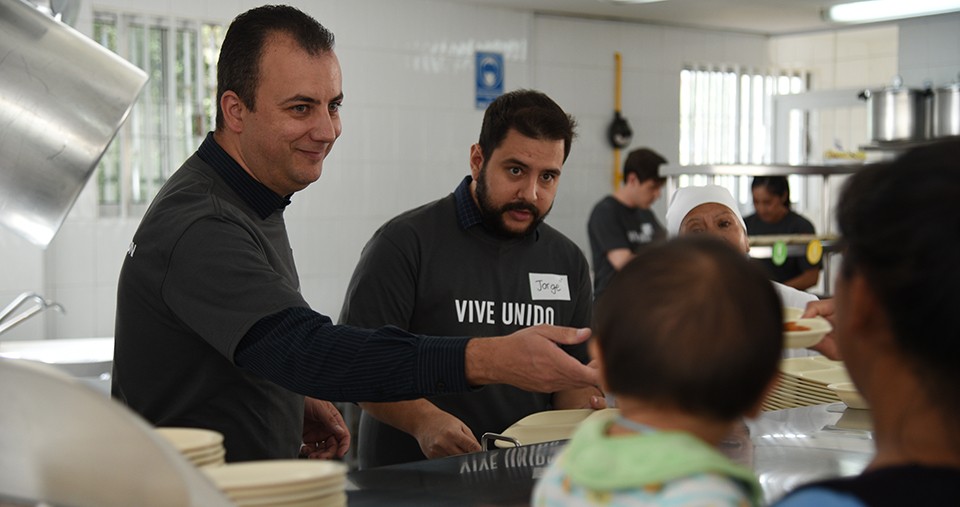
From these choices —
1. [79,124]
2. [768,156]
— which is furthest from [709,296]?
[768,156]

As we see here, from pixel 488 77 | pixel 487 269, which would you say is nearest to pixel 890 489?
pixel 487 269

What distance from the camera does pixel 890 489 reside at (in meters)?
0.86

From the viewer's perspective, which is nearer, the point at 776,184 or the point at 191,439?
the point at 191,439

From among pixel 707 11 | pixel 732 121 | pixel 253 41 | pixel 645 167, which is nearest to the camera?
pixel 253 41

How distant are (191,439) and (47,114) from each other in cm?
80

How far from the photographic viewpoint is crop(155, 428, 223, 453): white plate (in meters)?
1.22

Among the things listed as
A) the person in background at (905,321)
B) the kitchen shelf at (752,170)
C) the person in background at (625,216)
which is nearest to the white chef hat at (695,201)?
the kitchen shelf at (752,170)

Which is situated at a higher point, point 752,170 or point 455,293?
point 752,170

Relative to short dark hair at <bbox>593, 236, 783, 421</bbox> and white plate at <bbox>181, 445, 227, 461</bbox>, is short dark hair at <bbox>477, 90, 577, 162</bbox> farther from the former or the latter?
short dark hair at <bbox>593, 236, 783, 421</bbox>

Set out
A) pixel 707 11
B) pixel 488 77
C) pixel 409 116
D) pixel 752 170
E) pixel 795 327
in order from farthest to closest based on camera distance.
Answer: pixel 707 11 → pixel 488 77 → pixel 409 116 → pixel 752 170 → pixel 795 327

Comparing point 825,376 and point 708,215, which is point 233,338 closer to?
point 825,376

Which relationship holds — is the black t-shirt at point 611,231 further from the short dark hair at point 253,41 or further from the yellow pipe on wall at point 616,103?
the short dark hair at point 253,41

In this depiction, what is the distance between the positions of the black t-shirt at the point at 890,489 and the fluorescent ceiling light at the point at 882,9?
5060 mm

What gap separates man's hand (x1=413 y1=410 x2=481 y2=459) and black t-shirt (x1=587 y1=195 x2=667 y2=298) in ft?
12.2
